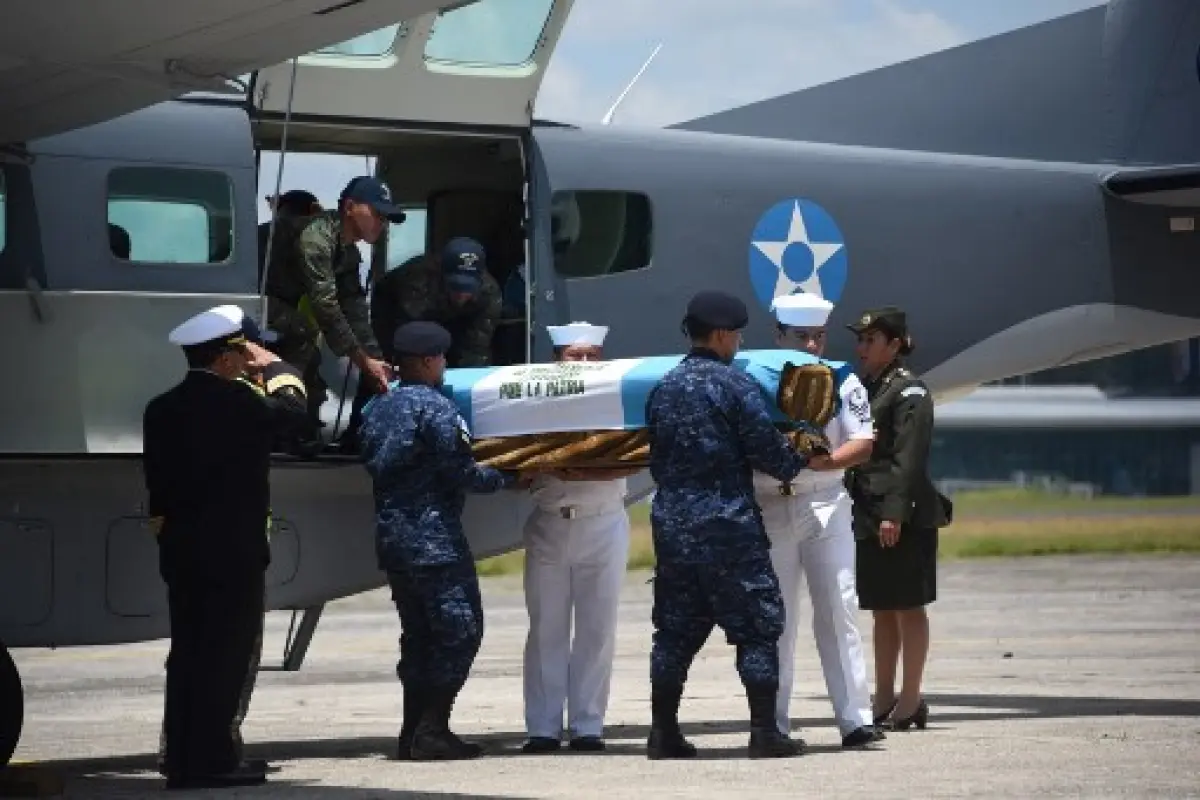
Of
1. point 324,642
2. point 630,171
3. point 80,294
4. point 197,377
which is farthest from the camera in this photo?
point 324,642

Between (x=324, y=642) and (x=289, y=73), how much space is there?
35.2 feet

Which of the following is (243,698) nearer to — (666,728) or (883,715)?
(666,728)

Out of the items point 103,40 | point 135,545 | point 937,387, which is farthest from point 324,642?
point 103,40

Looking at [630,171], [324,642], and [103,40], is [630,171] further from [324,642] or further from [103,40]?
[324,642]

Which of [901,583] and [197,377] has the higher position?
[197,377]

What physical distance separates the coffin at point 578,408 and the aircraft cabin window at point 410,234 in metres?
1.98

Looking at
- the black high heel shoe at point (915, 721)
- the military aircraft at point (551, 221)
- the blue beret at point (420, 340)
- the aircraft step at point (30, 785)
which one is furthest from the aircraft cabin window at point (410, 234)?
the aircraft step at point (30, 785)

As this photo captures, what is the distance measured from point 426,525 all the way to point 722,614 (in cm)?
151

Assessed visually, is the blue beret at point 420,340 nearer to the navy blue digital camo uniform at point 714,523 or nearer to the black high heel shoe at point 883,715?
the navy blue digital camo uniform at point 714,523

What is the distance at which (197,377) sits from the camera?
10.4 metres

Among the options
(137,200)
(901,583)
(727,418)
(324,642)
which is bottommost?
(324,642)

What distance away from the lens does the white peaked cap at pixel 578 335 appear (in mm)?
12117

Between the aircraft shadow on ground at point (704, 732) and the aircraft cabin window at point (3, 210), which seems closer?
the aircraft cabin window at point (3, 210)

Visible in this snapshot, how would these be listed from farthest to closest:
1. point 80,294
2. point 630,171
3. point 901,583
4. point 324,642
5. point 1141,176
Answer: point 324,642
point 1141,176
point 630,171
point 901,583
point 80,294
